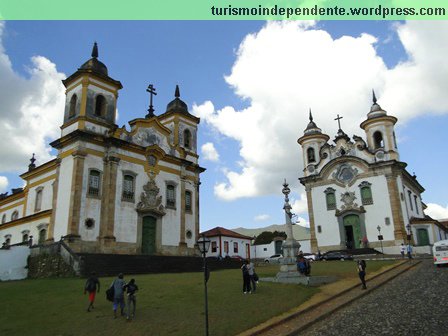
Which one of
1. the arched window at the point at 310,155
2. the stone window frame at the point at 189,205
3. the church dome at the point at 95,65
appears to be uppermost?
the church dome at the point at 95,65

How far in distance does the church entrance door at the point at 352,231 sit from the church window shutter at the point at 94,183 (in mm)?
26024

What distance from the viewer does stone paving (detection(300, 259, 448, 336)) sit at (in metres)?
9.06

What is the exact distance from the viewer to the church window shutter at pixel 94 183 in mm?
25422

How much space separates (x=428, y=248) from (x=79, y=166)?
3090 cm

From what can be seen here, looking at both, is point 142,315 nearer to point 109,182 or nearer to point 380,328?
point 380,328

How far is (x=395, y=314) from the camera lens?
10539 millimetres

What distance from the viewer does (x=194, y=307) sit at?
458 inches

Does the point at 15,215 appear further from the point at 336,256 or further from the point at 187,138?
the point at 336,256

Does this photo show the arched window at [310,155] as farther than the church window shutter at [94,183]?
Yes

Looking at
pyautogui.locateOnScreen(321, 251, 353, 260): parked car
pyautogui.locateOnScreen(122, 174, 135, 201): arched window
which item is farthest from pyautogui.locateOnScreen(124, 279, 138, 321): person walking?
pyautogui.locateOnScreen(321, 251, 353, 260): parked car

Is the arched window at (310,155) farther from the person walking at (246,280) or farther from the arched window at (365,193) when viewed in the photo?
the person walking at (246,280)

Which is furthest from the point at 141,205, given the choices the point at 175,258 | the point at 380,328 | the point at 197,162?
the point at 380,328

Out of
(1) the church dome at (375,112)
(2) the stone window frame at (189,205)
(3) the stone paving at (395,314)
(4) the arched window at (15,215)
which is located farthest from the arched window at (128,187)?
(1) the church dome at (375,112)

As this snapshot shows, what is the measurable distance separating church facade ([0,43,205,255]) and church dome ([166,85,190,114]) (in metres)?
0.68
